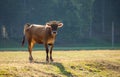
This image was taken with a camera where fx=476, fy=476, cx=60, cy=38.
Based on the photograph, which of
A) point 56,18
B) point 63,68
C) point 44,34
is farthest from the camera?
point 56,18

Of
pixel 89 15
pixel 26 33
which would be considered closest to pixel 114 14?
pixel 89 15

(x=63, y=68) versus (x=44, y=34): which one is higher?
(x=44, y=34)

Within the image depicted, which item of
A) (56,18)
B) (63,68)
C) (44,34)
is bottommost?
(63,68)

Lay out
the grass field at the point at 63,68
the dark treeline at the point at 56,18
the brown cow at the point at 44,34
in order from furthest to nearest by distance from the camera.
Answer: the dark treeline at the point at 56,18
the brown cow at the point at 44,34
the grass field at the point at 63,68

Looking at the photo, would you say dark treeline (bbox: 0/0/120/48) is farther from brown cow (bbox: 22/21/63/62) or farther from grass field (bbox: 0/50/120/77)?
grass field (bbox: 0/50/120/77)

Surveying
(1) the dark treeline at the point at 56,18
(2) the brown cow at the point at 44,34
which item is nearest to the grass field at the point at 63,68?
(2) the brown cow at the point at 44,34

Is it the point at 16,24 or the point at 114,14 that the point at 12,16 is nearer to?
the point at 16,24

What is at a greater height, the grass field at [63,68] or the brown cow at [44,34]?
the brown cow at [44,34]

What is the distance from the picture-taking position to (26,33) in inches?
1084

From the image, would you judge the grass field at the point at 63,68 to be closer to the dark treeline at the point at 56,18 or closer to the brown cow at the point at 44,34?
the brown cow at the point at 44,34

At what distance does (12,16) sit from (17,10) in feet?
3.85

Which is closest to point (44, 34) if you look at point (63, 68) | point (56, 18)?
point (63, 68)

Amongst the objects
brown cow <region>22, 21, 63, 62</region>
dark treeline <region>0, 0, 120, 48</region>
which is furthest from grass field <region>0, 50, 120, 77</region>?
dark treeline <region>0, 0, 120, 48</region>

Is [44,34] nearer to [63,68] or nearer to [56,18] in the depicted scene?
[63,68]
